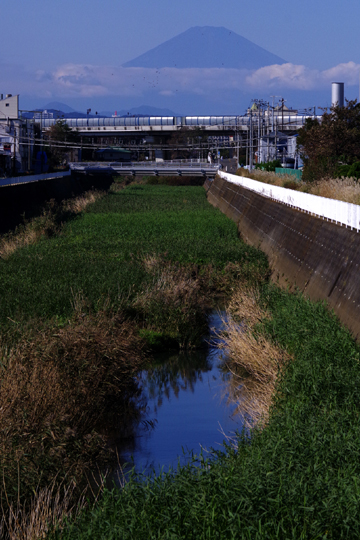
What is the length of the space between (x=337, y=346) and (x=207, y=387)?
3896mm

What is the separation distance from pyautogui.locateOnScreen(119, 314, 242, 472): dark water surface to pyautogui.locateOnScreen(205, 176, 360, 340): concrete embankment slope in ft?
9.13

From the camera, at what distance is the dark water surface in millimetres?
10766

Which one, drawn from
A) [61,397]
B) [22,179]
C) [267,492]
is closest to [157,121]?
[22,179]

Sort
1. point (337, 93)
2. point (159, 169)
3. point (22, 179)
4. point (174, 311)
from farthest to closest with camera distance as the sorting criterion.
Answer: point (159, 169) → point (337, 93) → point (22, 179) → point (174, 311)

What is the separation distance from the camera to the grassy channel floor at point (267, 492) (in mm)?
6195

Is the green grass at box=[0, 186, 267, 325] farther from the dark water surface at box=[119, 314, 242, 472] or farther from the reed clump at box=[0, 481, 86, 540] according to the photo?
the reed clump at box=[0, 481, 86, 540]

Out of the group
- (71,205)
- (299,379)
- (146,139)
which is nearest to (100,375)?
(299,379)

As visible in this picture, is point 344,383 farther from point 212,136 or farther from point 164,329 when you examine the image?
point 212,136

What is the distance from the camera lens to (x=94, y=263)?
21.7m

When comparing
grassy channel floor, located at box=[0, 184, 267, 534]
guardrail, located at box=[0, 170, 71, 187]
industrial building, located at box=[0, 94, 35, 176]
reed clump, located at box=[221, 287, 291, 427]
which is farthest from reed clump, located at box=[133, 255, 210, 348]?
industrial building, located at box=[0, 94, 35, 176]

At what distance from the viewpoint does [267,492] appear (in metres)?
6.75

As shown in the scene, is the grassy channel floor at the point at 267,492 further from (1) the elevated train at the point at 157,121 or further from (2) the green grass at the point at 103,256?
(1) the elevated train at the point at 157,121

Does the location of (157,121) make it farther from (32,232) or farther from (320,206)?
(320,206)

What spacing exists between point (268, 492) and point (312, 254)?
40.6ft
